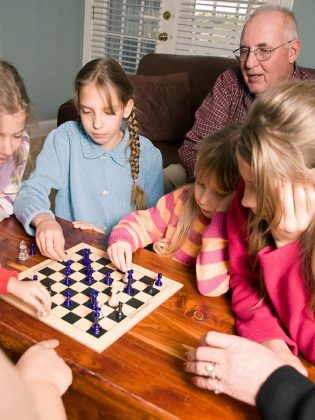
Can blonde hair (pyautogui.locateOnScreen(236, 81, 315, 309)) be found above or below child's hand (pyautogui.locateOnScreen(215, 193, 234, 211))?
above

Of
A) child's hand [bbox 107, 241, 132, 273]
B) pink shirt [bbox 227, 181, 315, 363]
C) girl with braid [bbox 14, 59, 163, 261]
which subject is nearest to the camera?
pink shirt [bbox 227, 181, 315, 363]

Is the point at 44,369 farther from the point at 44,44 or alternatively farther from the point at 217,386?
the point at 44,44

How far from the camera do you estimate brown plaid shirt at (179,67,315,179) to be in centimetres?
228

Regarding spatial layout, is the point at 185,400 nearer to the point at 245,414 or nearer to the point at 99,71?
the point at 245,414

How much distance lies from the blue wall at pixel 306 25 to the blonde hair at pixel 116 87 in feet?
7.85

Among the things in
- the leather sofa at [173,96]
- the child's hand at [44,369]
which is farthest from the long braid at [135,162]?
the leather sofa at [173,96]

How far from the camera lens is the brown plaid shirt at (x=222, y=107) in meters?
2.28

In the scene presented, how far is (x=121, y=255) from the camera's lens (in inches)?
44.8

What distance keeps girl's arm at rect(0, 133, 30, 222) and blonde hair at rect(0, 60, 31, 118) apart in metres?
0.18

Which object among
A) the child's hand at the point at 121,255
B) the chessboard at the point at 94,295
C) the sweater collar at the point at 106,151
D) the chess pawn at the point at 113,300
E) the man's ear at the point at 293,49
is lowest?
the chessboard at the point at 94,295

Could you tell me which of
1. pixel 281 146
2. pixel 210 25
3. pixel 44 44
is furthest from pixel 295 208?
pixel 44 44

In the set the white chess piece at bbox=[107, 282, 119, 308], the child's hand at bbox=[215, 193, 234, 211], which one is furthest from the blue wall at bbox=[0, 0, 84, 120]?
the white chess piece at bbox=[107, 282, 119, 308]

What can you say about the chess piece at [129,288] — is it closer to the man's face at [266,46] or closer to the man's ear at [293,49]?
the man's face at [266,46]

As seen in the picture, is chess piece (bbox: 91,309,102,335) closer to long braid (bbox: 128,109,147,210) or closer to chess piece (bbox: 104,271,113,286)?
chess piece (bbox: 104,271,113,286)
